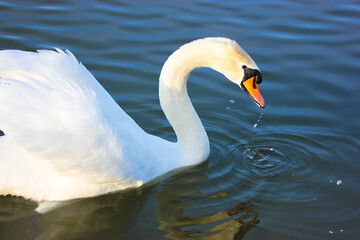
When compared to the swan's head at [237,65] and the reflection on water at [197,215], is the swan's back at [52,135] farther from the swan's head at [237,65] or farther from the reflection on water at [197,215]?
the swan's head at [237,65]

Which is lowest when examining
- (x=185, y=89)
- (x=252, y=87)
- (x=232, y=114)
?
(x=232, y=114)

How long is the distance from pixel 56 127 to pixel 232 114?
314 cm

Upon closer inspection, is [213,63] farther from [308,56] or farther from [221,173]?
[308,56]

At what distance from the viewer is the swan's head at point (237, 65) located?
17.8 ft

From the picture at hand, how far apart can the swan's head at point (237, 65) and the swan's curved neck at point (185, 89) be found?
0.01 meters

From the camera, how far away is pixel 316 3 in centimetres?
1155

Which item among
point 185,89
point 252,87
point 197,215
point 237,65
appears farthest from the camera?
point 185,89

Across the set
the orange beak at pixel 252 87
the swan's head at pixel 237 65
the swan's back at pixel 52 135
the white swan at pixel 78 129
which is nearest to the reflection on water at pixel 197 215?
the white swan at pixel 78 129

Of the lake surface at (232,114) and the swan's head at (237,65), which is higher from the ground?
the swan's head at (237,65)

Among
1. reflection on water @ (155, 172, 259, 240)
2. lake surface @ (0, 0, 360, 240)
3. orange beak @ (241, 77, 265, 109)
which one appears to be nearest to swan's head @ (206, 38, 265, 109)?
orange beak @ (241, 77, 265, 109)

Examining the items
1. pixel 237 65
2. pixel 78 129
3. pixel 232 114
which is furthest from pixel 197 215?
pixel 232 114

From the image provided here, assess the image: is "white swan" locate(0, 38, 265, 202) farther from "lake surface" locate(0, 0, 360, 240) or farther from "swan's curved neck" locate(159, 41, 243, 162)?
"lake surface" locate(0, 0, 360, 240)

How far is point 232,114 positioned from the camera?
7293 mm

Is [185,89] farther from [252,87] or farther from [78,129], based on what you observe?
[78,129]
